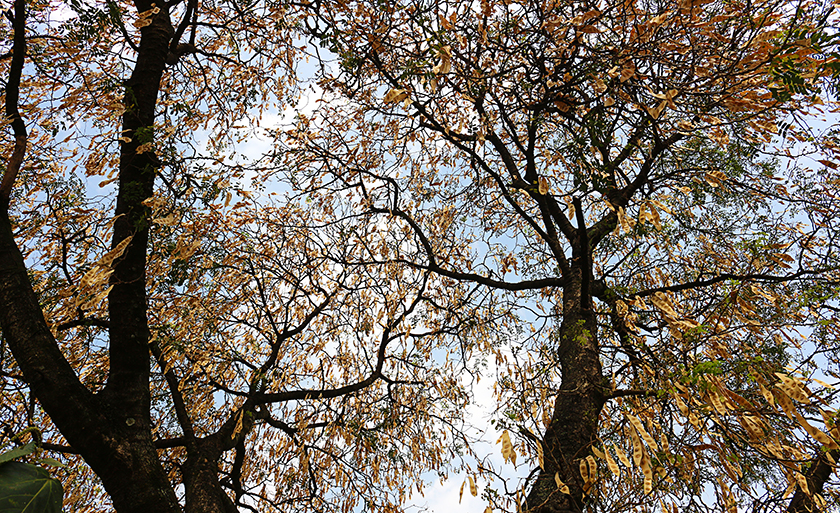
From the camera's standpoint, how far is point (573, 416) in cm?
363

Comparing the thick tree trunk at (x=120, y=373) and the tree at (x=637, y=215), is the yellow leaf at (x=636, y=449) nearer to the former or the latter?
the tree at (x=637, y=215)

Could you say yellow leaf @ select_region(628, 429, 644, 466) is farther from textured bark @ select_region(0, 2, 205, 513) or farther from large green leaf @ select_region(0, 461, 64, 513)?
textured bark @ select_region(0, 2, 205, 513)

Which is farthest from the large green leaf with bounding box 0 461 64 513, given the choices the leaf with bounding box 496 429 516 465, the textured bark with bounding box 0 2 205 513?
the leaf with bounding box 496 429 516 465

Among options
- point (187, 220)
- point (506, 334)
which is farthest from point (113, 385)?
point (506, 334)

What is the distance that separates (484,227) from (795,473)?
15.7 ft

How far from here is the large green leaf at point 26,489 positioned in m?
1.35

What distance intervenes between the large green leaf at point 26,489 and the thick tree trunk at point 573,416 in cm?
236

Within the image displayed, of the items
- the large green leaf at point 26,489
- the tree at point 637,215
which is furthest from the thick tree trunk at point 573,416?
the large green leaf at point 26,489

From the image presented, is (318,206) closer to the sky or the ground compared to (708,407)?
closer to the sky

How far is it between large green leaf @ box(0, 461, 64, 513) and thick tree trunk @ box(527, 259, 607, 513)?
2365mm

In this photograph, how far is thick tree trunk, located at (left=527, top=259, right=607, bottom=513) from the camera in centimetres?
311

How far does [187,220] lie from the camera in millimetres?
4164

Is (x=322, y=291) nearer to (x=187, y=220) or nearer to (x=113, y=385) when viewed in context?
(x=187, y=220)

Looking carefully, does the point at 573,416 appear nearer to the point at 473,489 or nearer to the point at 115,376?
the point at 473,489
